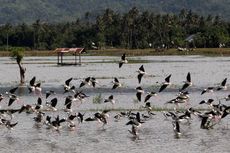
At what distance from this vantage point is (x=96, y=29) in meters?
172

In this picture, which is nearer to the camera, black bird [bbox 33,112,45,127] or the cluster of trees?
black bird [bbox 33,112,45,127]

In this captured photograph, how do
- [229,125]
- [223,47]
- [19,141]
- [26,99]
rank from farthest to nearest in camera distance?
[223,47] < [26,99] < [229,125] < [19,141]

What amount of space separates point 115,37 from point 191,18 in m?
25.3

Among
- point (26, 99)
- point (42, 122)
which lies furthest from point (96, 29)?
point (42, 122)

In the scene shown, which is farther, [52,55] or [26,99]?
[52,55]

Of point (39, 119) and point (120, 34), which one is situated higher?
point (39, 119)

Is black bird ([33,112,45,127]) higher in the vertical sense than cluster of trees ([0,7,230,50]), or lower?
higher

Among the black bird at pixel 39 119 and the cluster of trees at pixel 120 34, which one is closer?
the black bird at pixel 39 119

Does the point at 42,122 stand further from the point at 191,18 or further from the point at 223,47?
the point at 191,18

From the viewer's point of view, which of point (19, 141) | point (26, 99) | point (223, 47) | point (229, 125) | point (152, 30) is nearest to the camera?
point (19, 141)

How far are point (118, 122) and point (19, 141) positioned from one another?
17.2ft

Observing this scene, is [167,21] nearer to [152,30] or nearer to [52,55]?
[152,30]

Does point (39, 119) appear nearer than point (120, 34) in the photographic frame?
Yes

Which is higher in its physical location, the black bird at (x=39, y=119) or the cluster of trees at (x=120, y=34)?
the black bird at (x=39, y=119)
